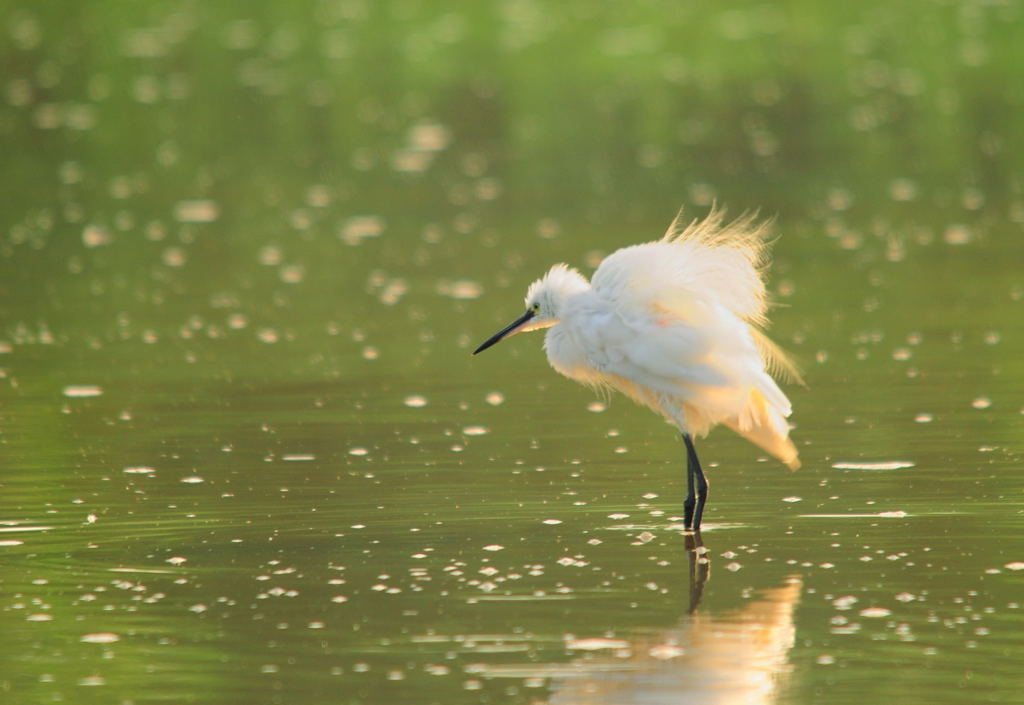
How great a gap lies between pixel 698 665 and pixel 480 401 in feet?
18.1

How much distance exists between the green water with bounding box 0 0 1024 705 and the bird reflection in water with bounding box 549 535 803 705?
22 millimetres

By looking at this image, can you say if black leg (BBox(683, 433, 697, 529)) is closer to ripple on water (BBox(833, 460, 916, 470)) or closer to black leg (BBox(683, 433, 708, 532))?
black leg (BBox(683, 433, 708, 532))

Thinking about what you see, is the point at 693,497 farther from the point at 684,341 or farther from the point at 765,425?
the point at 684,341

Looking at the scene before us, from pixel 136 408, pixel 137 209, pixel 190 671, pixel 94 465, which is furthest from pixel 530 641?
pixel 137 209

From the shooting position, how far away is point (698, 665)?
7.11m

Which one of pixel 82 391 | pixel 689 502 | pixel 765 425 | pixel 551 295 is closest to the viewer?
pixel 689 502

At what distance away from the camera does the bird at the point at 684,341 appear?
30.4 ft

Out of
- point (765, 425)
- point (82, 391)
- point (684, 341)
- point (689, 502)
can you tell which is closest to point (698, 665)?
point (689, 502)

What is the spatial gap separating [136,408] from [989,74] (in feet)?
61.8

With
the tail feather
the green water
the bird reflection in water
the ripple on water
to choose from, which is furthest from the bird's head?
the bird reflection in water

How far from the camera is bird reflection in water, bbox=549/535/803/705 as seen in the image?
6.77m

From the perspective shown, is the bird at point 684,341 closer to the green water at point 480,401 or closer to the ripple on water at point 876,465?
the green water at point 480,401

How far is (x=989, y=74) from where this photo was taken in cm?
Answer: 2828

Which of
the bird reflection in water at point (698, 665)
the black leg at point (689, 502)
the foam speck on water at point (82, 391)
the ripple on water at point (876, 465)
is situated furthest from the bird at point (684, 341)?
the foam speck on water at point (82, 391)
